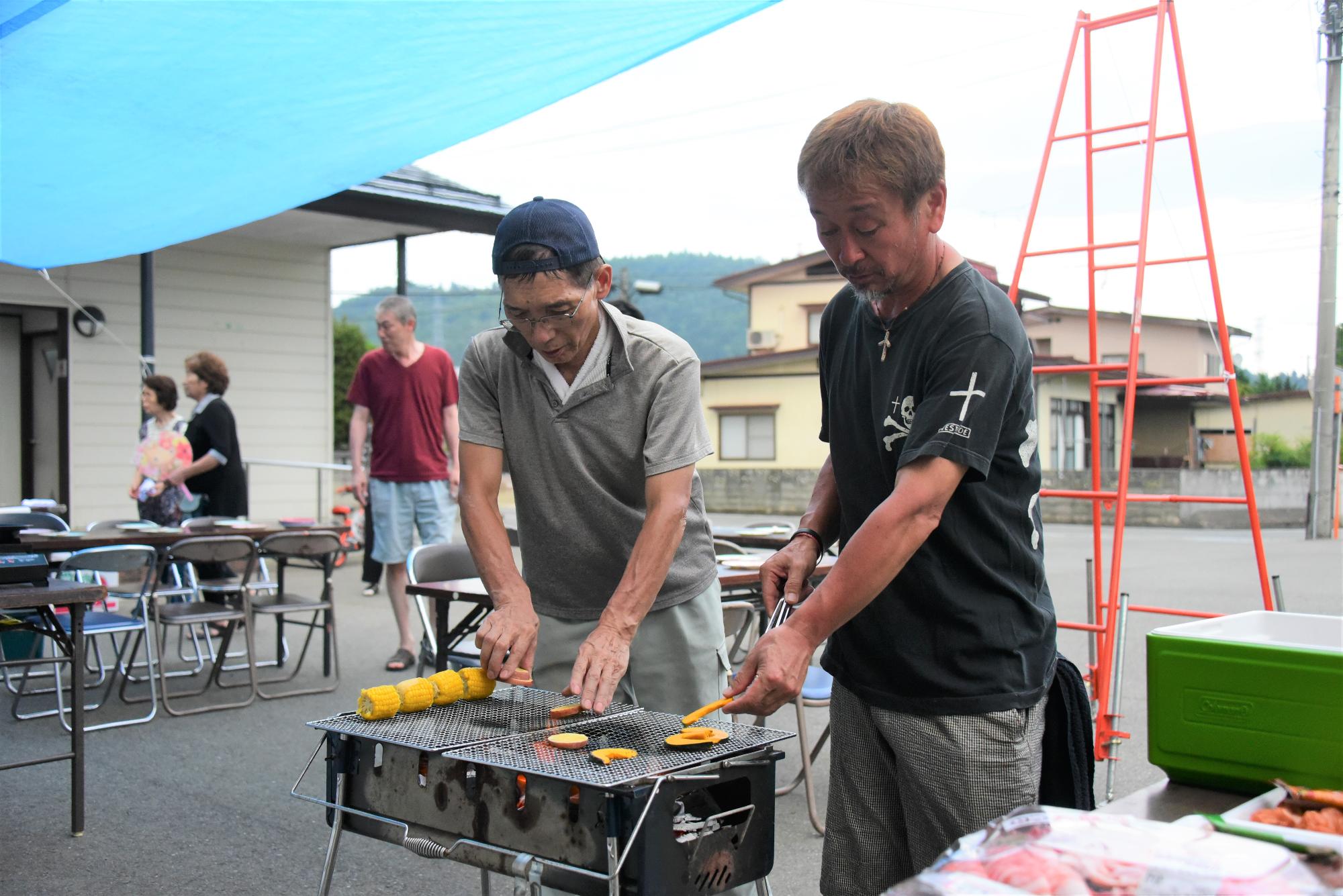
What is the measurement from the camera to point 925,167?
165 centimetres

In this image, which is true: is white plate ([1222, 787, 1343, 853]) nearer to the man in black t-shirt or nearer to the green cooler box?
the green cooler box

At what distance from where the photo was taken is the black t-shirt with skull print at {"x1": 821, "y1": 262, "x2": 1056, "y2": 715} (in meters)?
1.66

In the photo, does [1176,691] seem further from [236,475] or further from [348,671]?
[236,475]

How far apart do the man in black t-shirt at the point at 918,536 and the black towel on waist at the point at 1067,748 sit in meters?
0.05

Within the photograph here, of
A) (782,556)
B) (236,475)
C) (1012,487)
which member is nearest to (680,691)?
(782,556)

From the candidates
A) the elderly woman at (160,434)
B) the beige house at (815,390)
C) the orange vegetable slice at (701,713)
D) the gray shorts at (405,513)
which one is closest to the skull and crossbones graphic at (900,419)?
the orange vegetable slice at (701,713)

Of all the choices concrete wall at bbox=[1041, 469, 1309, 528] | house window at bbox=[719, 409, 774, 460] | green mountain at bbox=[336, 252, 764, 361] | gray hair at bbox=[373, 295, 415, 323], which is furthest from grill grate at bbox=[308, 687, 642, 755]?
green mountain at bbox=[336, 252, 764, 361]

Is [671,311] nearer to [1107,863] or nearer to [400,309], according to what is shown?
[400,309]

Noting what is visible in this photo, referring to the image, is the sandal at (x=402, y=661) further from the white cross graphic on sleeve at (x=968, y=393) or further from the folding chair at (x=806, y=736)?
the white cross graphic on sleeve at (x=968, y=393)

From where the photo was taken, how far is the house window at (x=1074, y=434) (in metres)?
27.2

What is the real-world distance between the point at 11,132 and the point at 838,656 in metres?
4.74

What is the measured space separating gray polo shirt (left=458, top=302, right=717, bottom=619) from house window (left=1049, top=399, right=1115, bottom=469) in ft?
81.7

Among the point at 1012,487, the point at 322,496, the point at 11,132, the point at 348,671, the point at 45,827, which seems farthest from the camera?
the point at 322,496

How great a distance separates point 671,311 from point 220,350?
8230cm
